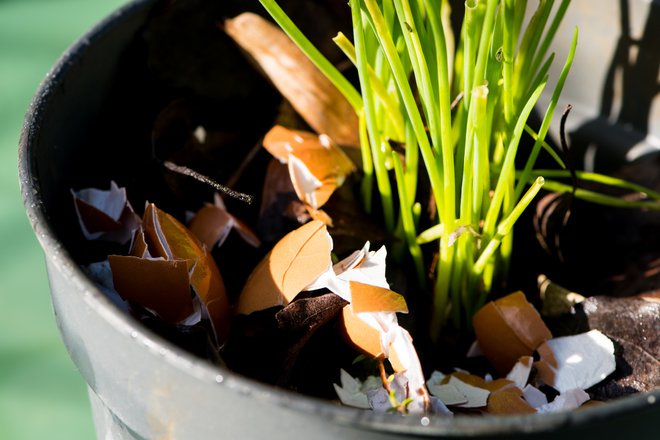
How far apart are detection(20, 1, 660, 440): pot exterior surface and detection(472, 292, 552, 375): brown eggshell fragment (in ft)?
0.47

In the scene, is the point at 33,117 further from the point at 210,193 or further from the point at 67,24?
the point at 67,24

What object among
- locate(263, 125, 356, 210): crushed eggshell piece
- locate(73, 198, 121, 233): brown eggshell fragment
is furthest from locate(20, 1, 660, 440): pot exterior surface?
locate(263, 125, 356, 210): crushed eggshell piece

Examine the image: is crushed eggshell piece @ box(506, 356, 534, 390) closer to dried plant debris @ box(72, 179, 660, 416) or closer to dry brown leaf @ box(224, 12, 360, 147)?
dried plant debris @ box(72, 179, 660, 416)

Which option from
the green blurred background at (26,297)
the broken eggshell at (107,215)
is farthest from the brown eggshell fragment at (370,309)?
the green blurred background at (26,297)

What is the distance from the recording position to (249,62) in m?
0.53

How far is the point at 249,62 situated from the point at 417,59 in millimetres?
187

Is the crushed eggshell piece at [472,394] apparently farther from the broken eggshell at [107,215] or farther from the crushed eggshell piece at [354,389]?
the broken eggshell at [107,215]

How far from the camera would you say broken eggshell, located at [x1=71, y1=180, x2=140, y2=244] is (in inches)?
17.2

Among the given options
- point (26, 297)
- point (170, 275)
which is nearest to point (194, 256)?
point (170, 275)

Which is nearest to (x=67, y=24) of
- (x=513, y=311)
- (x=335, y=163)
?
(x=335, y=163)

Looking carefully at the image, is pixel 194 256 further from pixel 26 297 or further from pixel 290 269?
pixel 26 297

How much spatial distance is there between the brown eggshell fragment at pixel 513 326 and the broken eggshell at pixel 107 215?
193 mm

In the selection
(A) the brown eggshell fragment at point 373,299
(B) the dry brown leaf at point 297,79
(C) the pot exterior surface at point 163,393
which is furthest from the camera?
(B) the dry brown leaf at point 297,79

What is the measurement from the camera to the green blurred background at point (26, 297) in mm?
614
